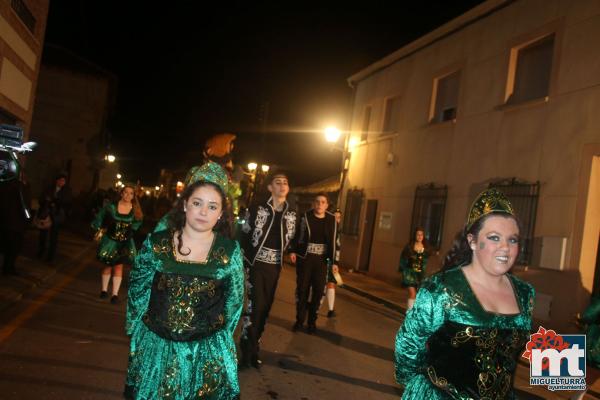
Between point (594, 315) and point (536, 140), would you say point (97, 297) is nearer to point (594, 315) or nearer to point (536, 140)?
point (594, 315)

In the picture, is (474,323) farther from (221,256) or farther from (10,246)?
(10,246)

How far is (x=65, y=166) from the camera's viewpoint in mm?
29719

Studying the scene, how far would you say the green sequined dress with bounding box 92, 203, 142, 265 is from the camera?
801 centimetres

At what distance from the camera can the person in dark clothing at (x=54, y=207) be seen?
10.9m

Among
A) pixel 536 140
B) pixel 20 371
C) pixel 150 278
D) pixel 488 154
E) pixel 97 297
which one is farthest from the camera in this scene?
pixel 488 154

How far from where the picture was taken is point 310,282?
7.77 meters

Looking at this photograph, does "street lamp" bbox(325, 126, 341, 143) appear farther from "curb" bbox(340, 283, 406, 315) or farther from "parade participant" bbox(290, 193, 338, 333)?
"parade participant" bbox(290, 193, 338, 333)

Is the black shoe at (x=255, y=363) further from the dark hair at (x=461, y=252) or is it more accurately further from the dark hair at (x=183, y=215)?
the dark hair at (x=461, y=252)

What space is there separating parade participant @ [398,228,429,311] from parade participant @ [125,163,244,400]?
260 inches

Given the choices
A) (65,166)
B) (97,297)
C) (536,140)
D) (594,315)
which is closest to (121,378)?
(97,297)

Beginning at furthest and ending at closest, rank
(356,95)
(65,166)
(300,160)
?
(300,160)
(65,166)
(356,95)

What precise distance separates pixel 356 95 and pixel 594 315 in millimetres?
16831

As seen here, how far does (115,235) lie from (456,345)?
6766 mm

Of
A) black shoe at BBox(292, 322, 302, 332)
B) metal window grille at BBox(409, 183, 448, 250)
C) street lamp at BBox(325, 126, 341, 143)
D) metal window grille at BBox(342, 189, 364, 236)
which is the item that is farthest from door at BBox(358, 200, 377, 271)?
black shoe at BBox(292, 322, 302, 332)
